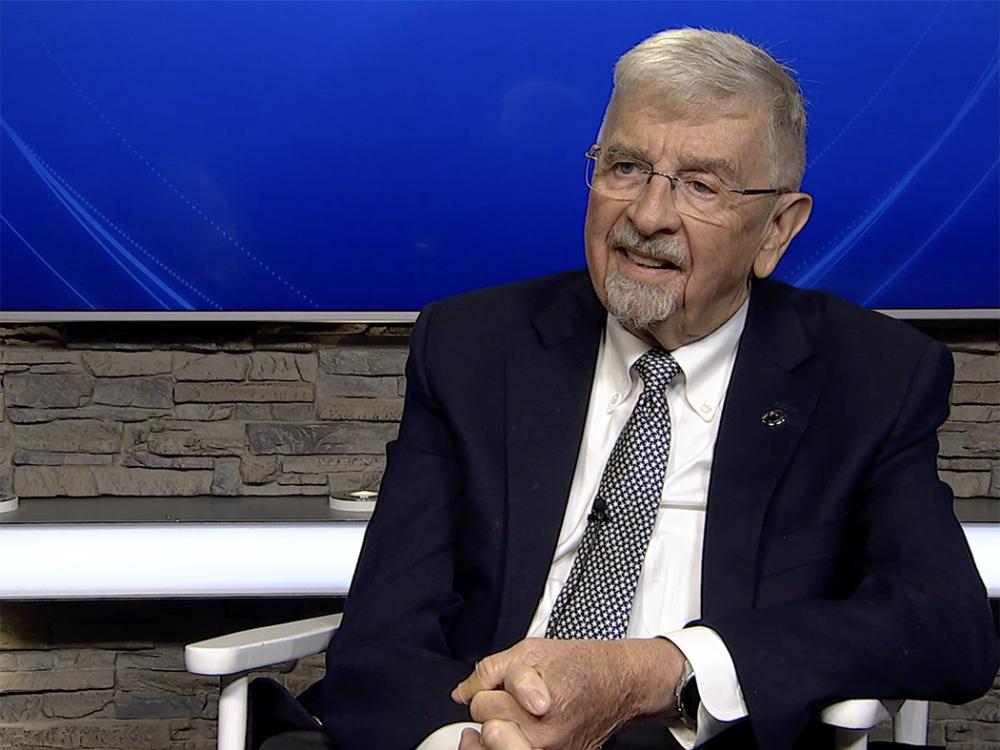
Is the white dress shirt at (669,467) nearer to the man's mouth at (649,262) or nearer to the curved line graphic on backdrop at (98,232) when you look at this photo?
the man's mouth at (649,262)

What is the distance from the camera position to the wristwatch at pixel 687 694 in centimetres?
155

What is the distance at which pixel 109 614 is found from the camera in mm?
2990

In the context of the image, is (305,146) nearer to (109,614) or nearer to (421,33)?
(421,33)

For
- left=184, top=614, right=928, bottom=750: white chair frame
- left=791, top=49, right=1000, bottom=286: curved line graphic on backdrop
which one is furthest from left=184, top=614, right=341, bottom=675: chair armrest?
left=791, top=49, right=1000, bottom=286: curved line graphic on backdrop

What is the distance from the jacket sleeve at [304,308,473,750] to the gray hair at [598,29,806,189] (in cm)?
43

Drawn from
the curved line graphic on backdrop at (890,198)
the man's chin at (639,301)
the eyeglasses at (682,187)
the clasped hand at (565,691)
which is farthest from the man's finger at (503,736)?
the curved line graphic on backdrop at (890,198)

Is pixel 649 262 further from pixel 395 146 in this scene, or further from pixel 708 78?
pixel 395 146

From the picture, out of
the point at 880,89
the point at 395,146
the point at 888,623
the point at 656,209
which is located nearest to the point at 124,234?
the point at 395,146

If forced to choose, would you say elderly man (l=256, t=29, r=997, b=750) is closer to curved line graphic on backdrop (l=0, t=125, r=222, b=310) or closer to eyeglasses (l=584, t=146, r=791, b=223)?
eyeglasses (l=584, t=146, r=791, b=223)

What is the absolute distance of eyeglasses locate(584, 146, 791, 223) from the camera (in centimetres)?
176

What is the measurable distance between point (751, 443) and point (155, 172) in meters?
1.46

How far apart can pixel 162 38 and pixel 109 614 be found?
1177mm

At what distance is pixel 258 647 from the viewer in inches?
68.0

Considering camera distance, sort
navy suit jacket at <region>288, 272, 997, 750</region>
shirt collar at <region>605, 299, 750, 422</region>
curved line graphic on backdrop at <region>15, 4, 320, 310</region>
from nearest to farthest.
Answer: navy suit jacket at <region>288, 272, 997, 750</region>, shirt collar at <region>605, 299, 750, 422</region>, curved line graphic on backdrop at <region>15, 4, 320, 310</region>
